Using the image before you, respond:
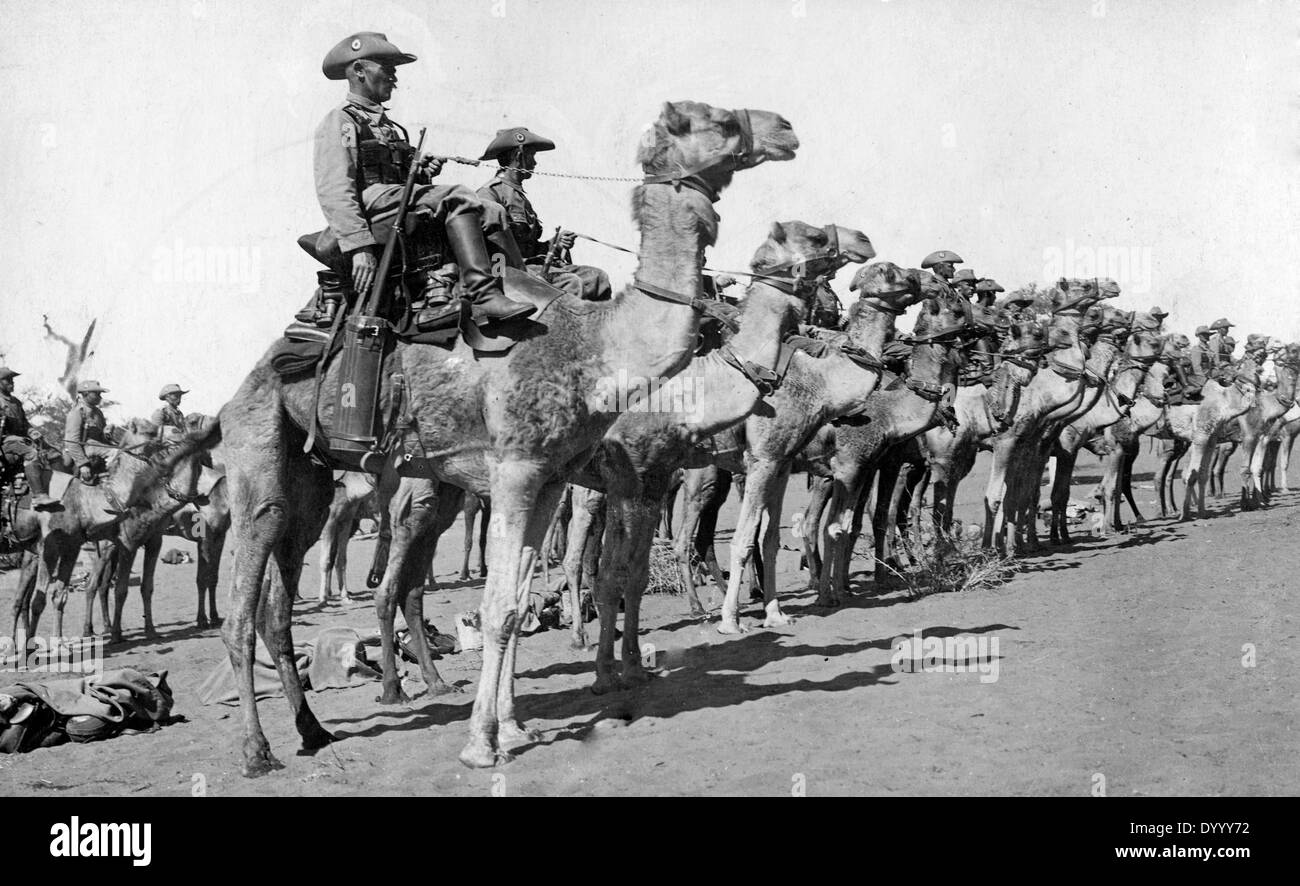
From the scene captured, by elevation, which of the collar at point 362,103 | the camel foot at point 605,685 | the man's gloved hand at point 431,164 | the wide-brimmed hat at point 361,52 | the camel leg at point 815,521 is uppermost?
the wide-brimmed hat at point 361,52

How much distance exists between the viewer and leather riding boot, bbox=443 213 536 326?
8.20m

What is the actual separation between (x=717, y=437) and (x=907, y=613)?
282 centimetres

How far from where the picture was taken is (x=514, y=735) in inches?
329

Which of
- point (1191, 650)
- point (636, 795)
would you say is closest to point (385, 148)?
point (636, 795)

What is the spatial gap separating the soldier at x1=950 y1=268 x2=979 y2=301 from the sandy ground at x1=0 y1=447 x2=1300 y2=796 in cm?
556

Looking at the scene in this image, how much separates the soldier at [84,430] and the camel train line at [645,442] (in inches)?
10.2

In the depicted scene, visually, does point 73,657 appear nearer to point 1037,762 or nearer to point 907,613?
point 907,613

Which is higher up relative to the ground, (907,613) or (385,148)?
(385,148)

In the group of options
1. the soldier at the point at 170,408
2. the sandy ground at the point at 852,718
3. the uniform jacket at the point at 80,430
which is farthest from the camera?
the soldier at the point at 170,408

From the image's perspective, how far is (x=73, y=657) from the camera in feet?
49.6

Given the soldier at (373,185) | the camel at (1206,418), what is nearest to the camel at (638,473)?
the soldier at (373,185)

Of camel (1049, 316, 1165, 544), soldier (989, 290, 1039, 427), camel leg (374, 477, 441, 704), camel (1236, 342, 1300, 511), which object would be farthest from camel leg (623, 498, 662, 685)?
camel (1236, 342, 1300, 511)

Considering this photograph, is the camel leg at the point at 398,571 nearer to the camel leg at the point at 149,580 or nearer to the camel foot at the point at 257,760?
Answer: the camel foot at the point at 257,760

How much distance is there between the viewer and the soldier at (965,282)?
60.6 ft
